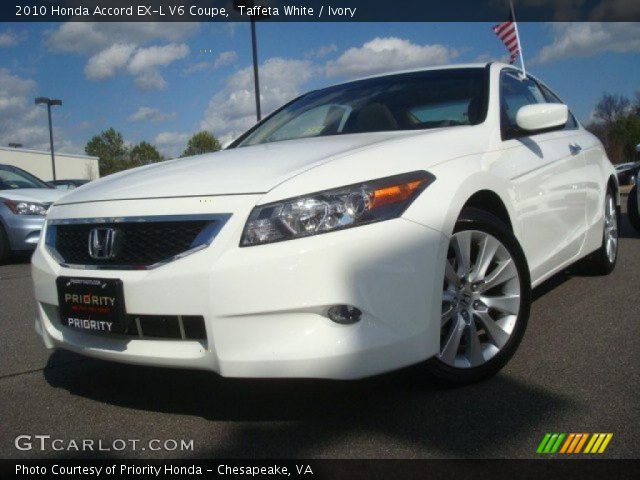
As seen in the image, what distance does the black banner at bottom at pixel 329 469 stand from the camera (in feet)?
6.22

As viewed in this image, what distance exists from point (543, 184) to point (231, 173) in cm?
177

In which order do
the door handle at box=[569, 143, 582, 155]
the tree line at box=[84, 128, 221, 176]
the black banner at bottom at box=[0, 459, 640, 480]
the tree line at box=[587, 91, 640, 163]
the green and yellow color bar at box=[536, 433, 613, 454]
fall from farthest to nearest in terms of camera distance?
the tree line at box=[84, 128, 221, 176] → the tree line at box=[587, 91, 640, 163] → the door handle at box=[569, 143, 582, 155] → the green and yellow color bar at box=[536, 433, 613, 454] → the black banner at bottom at box=[0, 459, 640, 480]

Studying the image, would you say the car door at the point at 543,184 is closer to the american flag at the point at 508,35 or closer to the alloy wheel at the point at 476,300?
the alloy wheel at the point at 476,300

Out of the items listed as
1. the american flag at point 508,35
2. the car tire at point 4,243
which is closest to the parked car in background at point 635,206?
the american flag at point 508,35

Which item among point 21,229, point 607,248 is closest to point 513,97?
point 607,248

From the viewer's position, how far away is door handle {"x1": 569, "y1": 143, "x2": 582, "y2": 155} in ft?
12.8

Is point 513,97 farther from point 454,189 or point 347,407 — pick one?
point 347,407

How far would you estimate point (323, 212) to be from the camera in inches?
85.7

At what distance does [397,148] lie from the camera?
247cm

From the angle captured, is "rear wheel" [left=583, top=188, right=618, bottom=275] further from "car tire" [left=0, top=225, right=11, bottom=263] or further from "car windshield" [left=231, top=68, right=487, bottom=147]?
"car tire" [left=0, top=225, right=11, bottom=263]

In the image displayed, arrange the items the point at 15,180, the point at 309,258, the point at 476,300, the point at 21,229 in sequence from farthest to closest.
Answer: the point at 15,180
the point at 21,229
the point at 476,300
the point at 309,258

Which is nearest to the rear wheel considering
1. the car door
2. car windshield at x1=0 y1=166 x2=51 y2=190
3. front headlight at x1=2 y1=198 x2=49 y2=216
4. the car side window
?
the car door

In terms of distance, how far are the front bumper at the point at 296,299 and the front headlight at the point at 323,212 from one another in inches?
1.4

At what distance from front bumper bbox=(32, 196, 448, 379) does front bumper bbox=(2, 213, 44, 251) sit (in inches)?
250
